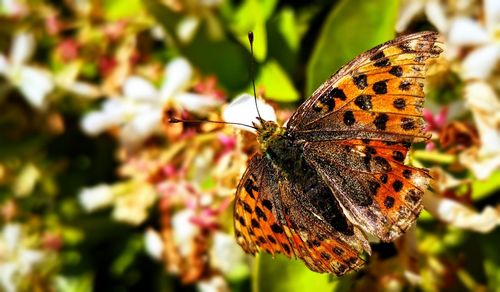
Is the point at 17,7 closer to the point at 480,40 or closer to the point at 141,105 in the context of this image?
the point at 141,105

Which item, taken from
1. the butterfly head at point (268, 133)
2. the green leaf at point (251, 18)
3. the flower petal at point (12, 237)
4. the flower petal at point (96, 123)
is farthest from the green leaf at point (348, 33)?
the flower petal at point (12, 237)

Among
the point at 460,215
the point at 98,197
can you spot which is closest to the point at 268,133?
the point at 460,215

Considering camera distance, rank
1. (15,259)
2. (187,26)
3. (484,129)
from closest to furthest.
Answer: (484,129) < (187,26) < (15,259)

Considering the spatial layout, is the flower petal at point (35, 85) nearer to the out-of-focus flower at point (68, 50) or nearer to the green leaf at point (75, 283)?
the out-of-focus flower at point (68, 50)

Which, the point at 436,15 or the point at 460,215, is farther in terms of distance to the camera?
the point at 436,15

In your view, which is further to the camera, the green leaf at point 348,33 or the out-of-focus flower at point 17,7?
the out-of-focus flower at point 17,7

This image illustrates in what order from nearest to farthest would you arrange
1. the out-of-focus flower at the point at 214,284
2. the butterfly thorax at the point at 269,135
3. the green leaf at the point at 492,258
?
1. the butterfly thorax at the point at 269,135
2. the green leaf at the point at 492,258
3. the out-of-focus flower at the point at 214,284
